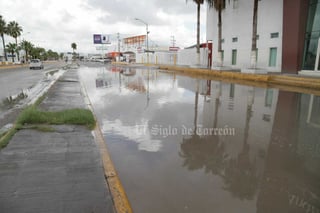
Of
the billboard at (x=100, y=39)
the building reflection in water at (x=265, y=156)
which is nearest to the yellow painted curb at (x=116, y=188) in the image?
the building reflection in water at (x=265, y=156)

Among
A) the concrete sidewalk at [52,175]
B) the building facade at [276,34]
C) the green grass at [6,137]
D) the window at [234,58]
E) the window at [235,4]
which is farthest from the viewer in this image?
the window at [234,58]

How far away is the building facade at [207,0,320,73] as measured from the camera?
22031mm

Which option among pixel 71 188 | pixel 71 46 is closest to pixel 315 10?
pixel 71 188

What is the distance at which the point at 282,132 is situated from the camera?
6758mm

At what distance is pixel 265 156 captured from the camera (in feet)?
16.6

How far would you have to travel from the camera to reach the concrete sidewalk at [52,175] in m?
3.10

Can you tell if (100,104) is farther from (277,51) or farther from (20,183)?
(277,51)

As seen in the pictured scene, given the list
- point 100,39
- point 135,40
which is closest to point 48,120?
point 100,39

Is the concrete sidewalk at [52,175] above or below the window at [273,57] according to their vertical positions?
below

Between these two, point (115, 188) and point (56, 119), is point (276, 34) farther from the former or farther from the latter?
point (115, 188)

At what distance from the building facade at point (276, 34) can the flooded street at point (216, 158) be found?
15823 mm

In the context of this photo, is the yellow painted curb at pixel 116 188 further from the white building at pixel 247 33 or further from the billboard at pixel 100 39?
the billboard at pixel 100 39

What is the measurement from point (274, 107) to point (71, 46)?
143242 millimetres

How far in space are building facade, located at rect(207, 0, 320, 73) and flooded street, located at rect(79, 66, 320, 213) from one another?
1582cm
